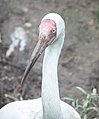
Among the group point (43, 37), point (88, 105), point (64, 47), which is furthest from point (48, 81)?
point (64, 47)

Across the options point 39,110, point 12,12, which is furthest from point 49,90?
point 12,12

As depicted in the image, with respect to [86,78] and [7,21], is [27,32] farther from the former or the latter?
[86,78]

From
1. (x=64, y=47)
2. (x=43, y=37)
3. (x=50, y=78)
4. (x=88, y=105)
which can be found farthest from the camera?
(x=64, y=47)

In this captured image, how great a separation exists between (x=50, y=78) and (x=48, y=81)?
0.07 ft

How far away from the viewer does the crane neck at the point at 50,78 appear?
101 inches

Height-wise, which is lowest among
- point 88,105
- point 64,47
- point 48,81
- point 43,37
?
point 88,105

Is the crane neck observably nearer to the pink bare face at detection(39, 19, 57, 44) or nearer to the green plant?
the pink bare face at detection(39, 19, 57, 44)

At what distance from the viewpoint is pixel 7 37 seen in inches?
171

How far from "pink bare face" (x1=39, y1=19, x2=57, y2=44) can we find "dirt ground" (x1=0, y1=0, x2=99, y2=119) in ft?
4.39

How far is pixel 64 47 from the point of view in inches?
171

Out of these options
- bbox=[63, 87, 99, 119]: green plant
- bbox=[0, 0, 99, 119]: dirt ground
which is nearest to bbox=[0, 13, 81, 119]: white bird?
bbox=[63, 87, 99, 119]: green plant

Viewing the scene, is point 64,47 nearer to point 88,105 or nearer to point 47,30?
point 88,105

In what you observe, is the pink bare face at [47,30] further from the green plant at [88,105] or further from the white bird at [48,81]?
the green plant at [88,105]

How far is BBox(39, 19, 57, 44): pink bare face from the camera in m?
2.43
